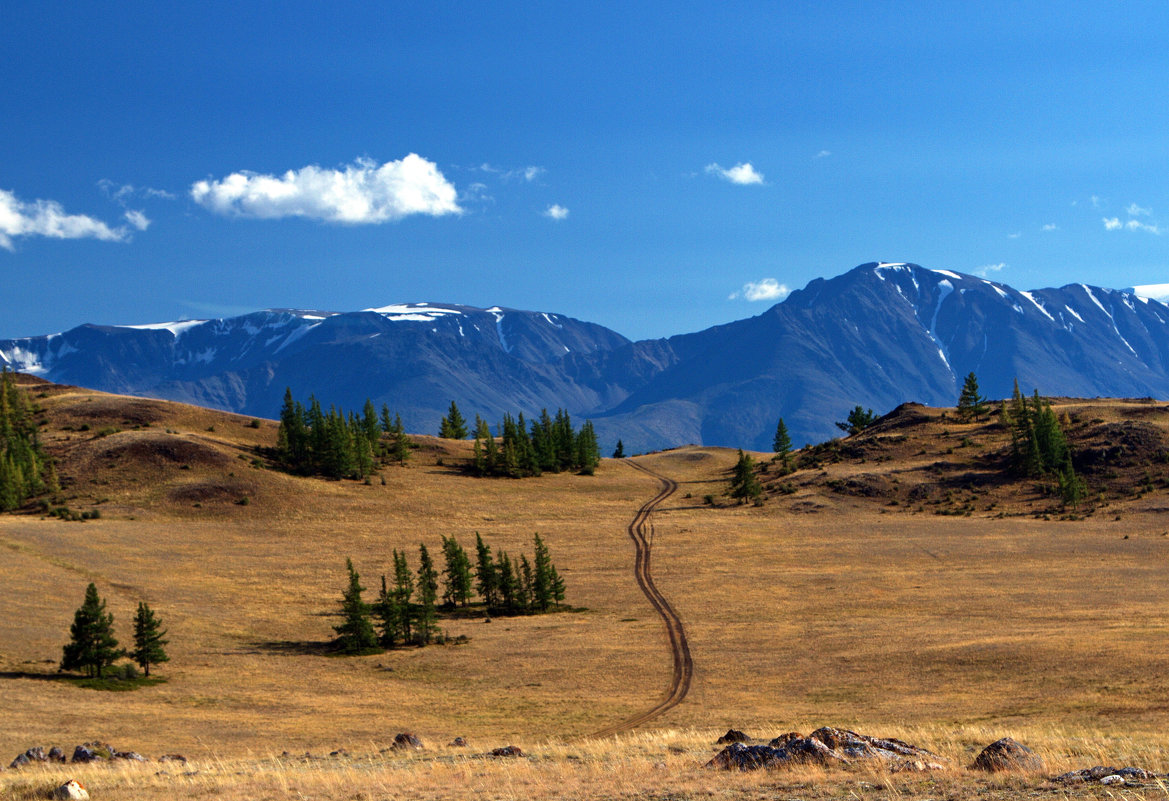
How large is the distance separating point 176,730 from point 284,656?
65.4ft

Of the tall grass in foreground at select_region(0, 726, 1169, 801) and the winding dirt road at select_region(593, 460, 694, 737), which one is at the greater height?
the tall grass in foreground at select_region(0, 726, 1169, 801)

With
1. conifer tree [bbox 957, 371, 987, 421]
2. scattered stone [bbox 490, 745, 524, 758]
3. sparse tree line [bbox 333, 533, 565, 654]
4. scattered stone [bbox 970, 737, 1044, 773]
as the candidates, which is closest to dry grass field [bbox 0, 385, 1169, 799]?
scattered stone [bbox 970, 737, 1044, 773]

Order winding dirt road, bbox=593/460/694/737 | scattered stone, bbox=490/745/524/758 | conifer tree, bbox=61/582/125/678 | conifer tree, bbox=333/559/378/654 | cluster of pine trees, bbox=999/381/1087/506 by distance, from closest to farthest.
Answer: scattered stone, bbox=490/745/524/758
winding dirt road, bbox=593/460/694/737
conifer tree, bbox=61/582/125/678
conifer tree, bbox=333/559/378/654
cluster of pine trees, bbox=999/381/1087/506

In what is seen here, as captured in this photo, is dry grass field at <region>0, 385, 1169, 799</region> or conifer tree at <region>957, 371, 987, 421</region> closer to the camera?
dry grass field at <region>0, 385, 1169, 799</region>

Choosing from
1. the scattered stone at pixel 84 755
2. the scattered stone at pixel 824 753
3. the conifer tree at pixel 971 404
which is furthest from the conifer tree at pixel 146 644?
the conifer tree at pixel 971 404

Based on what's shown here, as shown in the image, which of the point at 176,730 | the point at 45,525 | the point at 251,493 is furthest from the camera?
the point at 251,493

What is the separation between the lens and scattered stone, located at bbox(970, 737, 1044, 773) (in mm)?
21328

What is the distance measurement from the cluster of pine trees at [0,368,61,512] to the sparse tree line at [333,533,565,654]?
5645cm

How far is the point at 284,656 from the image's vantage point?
59.7 metres

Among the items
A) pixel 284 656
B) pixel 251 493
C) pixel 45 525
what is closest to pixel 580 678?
pixel 284 656

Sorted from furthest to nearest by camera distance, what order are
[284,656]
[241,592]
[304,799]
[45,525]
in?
[45,525], [241,592], [284,656], [304,799]

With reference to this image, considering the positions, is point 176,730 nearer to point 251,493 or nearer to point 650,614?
point 650,614

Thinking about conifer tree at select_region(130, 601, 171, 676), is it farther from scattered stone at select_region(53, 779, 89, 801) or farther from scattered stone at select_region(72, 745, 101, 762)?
scattered stone at select_region(53, 779, 89, 801)

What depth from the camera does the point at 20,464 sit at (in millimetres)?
117438
